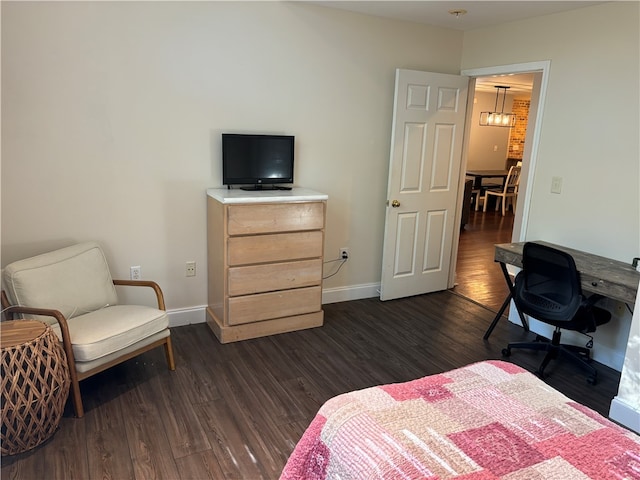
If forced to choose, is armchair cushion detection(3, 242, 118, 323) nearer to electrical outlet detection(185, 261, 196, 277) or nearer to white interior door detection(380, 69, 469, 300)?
electrical outlet detection(185, 261, 196, 277)

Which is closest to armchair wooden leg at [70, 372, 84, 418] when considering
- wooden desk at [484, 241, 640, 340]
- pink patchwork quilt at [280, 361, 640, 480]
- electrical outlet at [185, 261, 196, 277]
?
electrical outlet at [185, 261, 196, 277]

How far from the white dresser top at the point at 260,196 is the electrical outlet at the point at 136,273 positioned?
0.74m

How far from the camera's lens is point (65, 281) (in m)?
2.80

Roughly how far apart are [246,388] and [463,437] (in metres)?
A: 1.65

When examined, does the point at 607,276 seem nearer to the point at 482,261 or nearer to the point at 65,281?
the point at 482,261

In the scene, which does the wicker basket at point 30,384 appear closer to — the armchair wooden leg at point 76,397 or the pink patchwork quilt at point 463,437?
the armchair wooden leg at point 76,397

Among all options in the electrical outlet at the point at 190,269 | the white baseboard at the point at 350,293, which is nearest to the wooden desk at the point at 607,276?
the white baseboard at the point at 350,293

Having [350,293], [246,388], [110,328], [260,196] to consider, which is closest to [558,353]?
[350,293]

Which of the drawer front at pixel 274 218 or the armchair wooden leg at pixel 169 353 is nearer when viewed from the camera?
the armchair wooden leg at pixel 169 353

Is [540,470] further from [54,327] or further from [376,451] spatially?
[54,327]

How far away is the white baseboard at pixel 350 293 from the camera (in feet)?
13.8

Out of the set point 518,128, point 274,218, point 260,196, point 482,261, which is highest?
point 518,128

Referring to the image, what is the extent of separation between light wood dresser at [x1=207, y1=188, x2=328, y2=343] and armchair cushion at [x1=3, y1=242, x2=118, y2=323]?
75cm

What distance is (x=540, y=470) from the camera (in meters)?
1.33
